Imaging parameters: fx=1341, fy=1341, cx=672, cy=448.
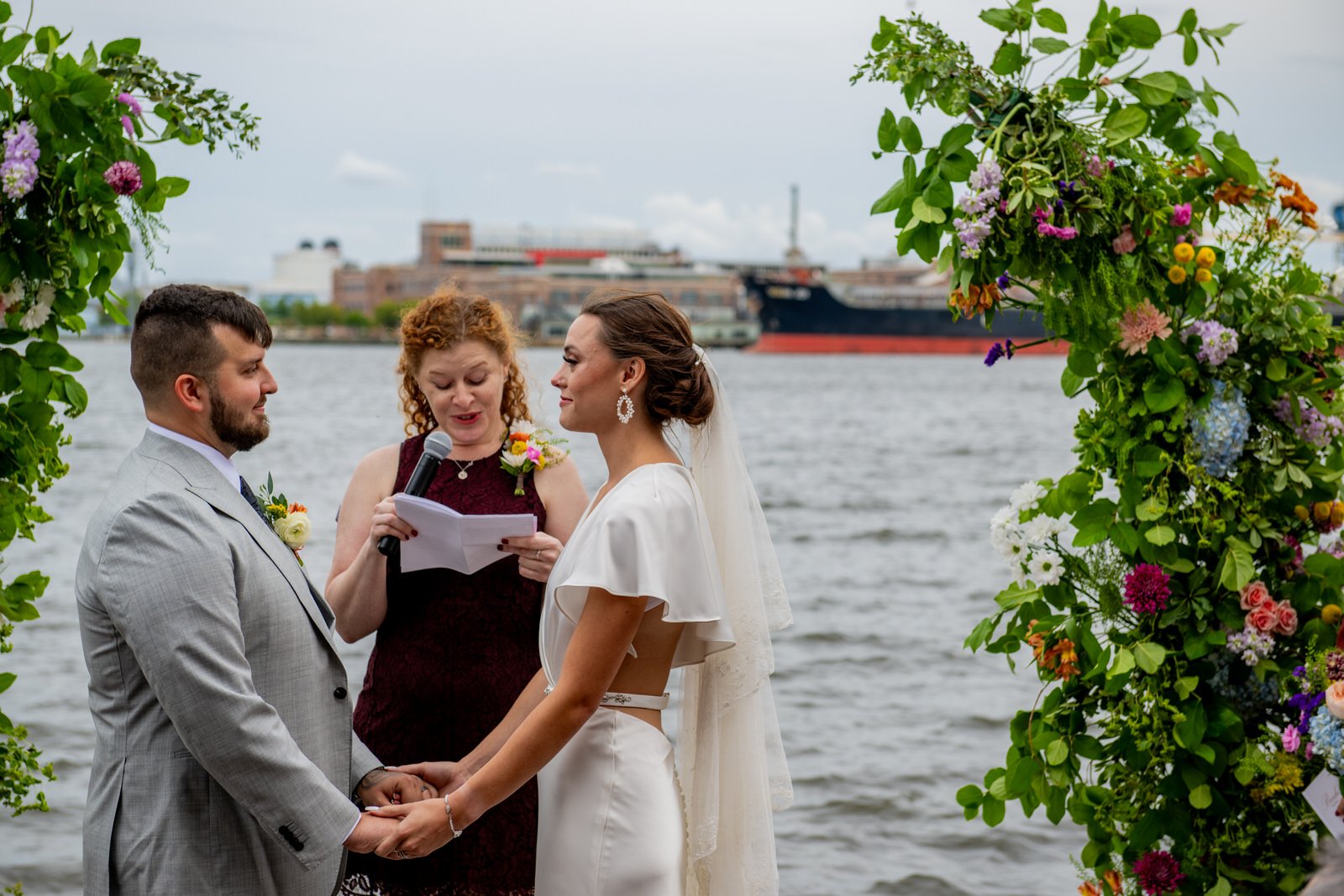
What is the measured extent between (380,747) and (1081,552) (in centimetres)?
173

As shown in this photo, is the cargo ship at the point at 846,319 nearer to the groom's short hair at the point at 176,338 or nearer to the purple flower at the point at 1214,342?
the purple flower at the point at 1214,342

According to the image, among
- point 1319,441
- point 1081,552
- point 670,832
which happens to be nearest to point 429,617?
point 670,832

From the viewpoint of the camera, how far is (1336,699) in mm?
2609

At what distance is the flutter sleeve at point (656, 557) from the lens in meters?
2.42

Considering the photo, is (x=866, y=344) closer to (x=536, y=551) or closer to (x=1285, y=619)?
(x=1285, y=619)

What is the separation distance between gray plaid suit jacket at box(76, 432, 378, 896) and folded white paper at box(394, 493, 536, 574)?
16.6 inches

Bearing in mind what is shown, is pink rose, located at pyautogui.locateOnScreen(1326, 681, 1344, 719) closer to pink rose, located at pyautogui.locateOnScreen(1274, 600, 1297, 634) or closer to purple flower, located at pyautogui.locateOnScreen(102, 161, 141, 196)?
pink rose, located at pyautogui.locateOnScreen(1274, 600, 1297, 634)

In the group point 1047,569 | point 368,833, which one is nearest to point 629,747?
point 368,833

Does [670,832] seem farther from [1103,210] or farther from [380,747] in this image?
[1103,210]

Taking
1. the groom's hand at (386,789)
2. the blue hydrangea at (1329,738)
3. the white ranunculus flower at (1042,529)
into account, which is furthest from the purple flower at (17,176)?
the blue hydrangea at (1329,738)

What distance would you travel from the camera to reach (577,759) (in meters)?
2.57

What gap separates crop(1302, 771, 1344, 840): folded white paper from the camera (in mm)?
2670

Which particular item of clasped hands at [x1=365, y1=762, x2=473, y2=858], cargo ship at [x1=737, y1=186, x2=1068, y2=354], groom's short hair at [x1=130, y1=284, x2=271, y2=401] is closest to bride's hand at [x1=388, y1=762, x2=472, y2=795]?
clasped hands at [x1=365, y1=762, x2=473, y2=858]

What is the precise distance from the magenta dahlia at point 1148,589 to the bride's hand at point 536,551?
4.24ft
